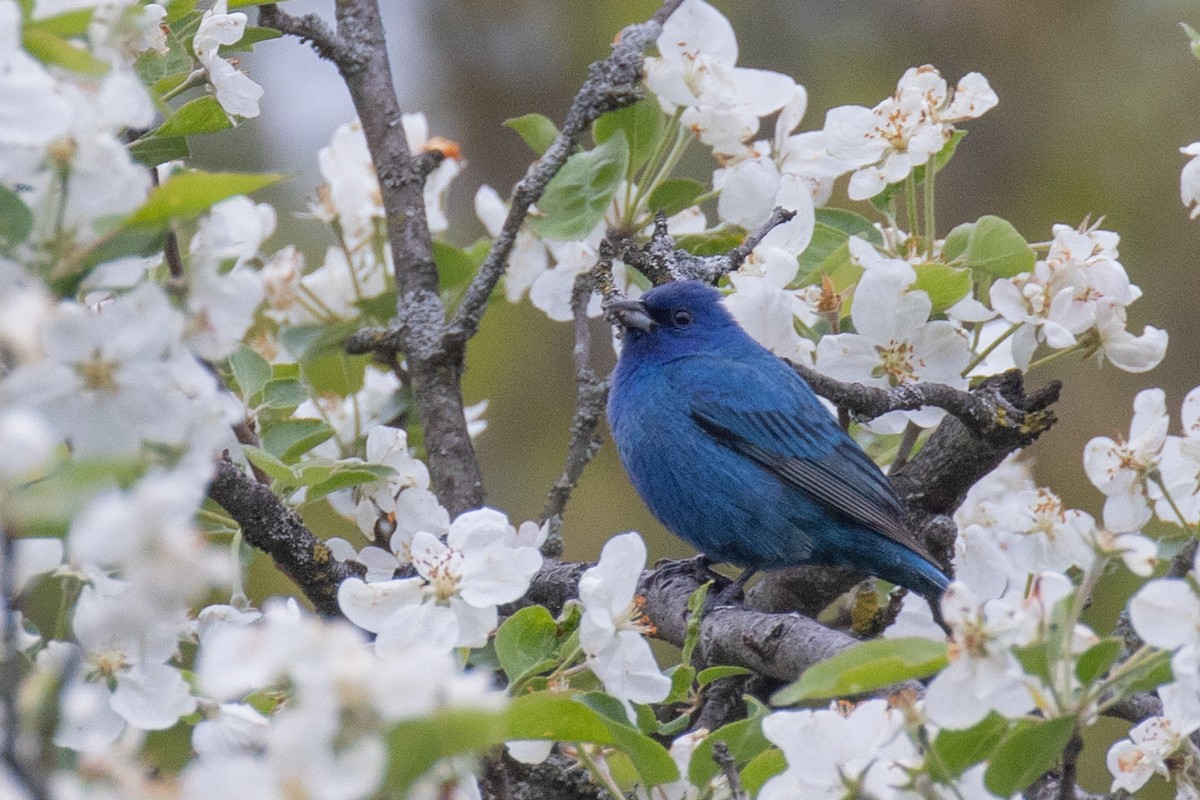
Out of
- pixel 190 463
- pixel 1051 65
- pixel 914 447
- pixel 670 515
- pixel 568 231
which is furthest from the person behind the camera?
pixel 1051 65

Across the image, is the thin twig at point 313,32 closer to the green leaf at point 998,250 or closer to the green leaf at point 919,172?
the green leaf at point 919,172

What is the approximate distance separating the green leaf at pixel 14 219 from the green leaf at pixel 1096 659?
1312mm

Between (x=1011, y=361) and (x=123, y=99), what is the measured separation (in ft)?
8.57

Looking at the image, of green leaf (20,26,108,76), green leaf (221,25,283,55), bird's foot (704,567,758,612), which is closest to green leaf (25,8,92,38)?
green leaf (20,26,108,76)

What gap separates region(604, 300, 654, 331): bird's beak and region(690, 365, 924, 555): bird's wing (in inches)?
12.4

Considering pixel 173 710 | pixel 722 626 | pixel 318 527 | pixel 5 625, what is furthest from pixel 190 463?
pixel 318 527

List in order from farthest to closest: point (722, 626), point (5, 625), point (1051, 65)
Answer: point (1051, 65) < point (722, 626) < point (5, 625)

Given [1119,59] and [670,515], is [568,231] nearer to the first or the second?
[670,515]

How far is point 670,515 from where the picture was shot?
15.5 feet

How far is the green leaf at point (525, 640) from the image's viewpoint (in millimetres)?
2418

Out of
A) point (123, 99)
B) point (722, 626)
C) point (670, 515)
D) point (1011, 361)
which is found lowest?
point (670, 515)

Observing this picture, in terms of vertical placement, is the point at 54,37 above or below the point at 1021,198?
above

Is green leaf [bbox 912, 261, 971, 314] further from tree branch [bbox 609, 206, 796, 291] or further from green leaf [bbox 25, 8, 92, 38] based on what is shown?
green leaf [bbox 25, 8, 92, 38]

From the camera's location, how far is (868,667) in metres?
1.58
